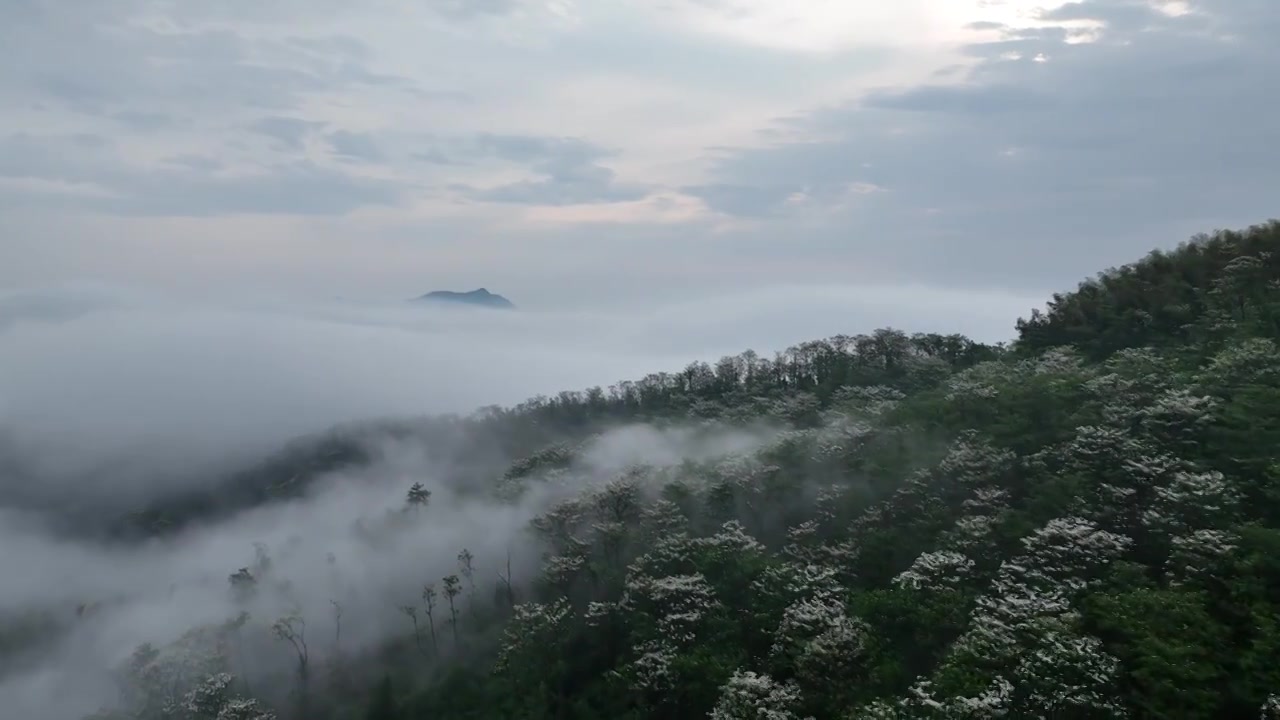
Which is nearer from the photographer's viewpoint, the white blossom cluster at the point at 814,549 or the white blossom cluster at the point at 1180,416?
the white blossom cluster at the point at 1180,416

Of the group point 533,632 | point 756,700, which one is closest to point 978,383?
point 756,700

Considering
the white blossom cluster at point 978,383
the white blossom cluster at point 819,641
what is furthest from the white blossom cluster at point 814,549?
the white blossom cluster at point 978,383

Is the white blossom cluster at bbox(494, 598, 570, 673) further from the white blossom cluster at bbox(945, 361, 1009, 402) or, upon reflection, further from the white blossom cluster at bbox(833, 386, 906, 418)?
the white blossom cluster at bbox(945, 361, 1009, 402)

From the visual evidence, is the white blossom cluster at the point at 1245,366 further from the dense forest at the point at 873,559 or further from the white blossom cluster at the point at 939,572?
the white blossom cluster at the point at 939,572

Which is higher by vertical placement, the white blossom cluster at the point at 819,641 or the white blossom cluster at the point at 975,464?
the white blossom cluster at the point at 975,464

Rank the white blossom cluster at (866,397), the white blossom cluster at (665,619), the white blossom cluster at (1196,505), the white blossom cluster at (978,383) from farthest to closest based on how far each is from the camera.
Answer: the white blossom cluster at (866,397)
the white blossom cluster at (978,383)
the white blossom cluster at (665,619)
the white blossom cluster at (1196,505)

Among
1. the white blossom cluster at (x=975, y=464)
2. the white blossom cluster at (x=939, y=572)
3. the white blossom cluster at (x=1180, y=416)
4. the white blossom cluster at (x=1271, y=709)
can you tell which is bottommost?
the white blossom cluster at (x=939, y=572)

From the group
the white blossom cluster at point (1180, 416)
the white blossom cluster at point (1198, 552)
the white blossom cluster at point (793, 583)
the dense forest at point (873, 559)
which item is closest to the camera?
the dense forest at point (873, 559)

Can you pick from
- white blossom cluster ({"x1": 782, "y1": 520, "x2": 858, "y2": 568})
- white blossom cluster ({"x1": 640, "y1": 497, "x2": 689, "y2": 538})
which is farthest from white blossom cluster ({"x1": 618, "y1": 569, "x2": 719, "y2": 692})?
white blossom cluster ({"x1": 640, "y1": 497, "x2": 689, "y2": 538})
